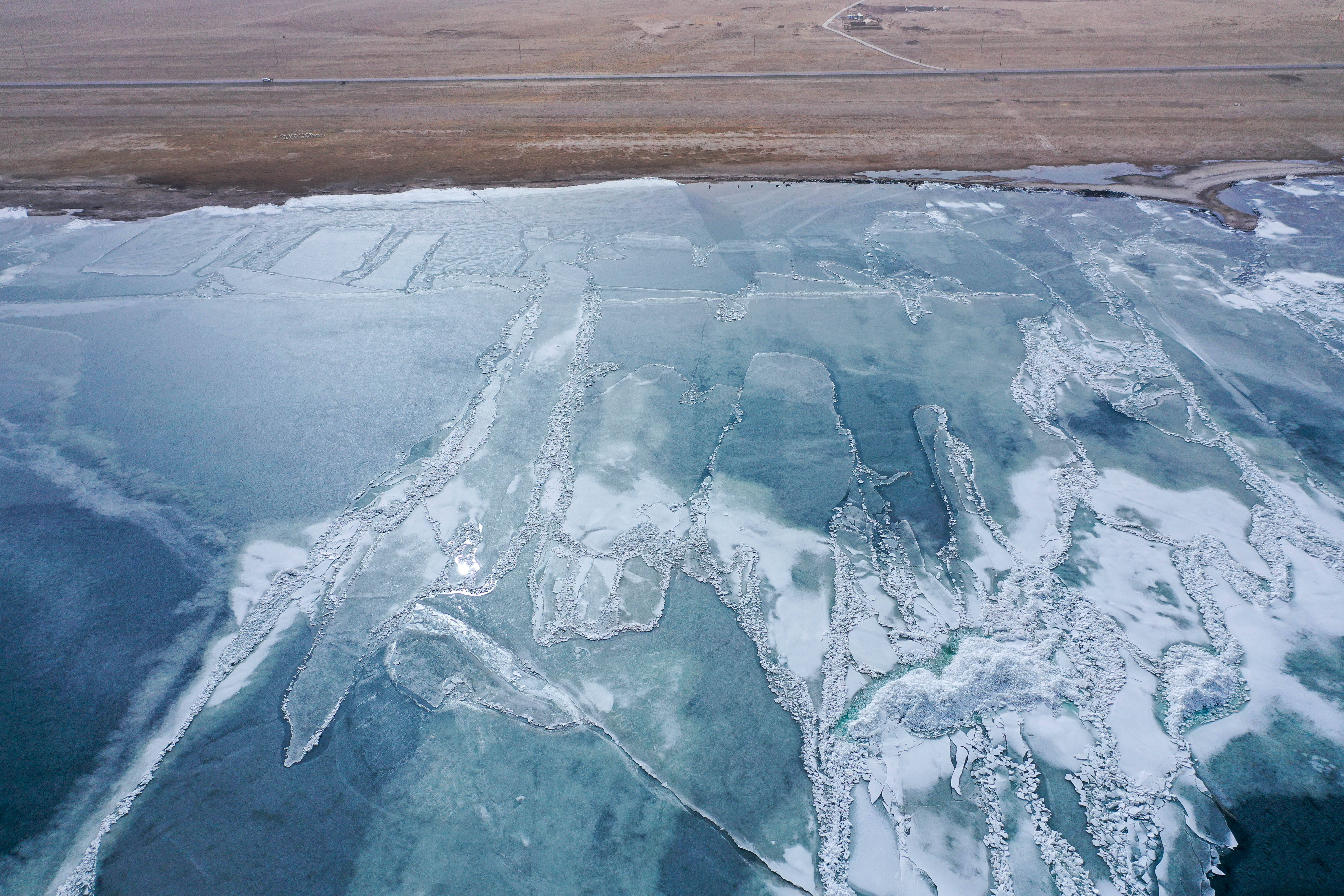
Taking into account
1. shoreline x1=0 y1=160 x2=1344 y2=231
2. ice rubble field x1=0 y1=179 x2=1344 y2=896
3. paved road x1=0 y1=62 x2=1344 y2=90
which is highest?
paved road x1=0 y1=62 x2=1344 y2=90

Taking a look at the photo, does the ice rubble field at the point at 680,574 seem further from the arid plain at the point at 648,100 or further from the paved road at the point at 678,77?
the paved road at the point at 678,77

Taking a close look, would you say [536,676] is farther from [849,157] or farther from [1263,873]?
[849,157]

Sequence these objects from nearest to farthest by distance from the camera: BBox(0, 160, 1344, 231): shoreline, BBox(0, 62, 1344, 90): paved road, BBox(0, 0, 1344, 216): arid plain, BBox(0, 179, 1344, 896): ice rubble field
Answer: BBox(0, 179, 1344, 896): ice rubble field → BBox(0, 160, 1344, 231): shoreline → BBox(0, 0, 1344, 216): arid plain → BBox(0, 62, 1344, 90): paved road

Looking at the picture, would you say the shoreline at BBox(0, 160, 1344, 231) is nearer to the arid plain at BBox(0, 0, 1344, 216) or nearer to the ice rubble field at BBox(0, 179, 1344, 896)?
the arid plain at BBox(0, 0, 1344, 216)

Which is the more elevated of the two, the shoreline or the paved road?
the paved road

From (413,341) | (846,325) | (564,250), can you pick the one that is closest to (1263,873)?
(846,325)

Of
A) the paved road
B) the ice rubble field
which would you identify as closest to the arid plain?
the paved road
